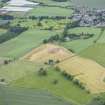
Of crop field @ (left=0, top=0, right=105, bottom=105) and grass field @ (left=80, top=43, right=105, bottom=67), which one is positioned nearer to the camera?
crop field @ (left=0, top=0, right=105, bottom=105)

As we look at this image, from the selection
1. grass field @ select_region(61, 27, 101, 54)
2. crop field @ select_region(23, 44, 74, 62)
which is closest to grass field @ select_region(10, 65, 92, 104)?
crop field @ select_region(23, 44, 74, 62)

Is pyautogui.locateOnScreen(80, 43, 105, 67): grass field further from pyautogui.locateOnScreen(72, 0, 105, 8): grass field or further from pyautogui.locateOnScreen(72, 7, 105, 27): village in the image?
pyautogui.locateOnScreen(72, 0, 105, 8): grass field

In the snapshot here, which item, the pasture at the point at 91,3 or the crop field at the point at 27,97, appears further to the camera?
the pasture at the point at 91,3

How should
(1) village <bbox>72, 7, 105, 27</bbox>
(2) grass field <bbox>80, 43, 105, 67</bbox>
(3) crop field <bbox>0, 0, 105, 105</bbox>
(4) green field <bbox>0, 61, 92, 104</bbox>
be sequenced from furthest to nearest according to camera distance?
1. (1) village <bbox>72, 7, 105, 27</bbox>
2. (2) grass field <bbox>80, 43, 105, 67</bbox>
3. (3) crop field <bbox>0, 0, 105, 105</bbox>
4. (4) green field <bbox>0, 61, 92, 104</bbox>

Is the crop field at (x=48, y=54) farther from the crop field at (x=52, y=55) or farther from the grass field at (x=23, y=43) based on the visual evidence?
the grass field at (x=23, y=43)

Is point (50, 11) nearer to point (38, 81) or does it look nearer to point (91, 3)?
point (91, 3)

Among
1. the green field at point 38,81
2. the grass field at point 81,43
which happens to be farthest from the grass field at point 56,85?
the grass field at point 81,43

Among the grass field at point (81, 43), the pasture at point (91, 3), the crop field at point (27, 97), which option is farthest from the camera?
the pasture at point (91, 3)

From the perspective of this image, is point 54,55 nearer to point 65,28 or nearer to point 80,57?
point 80,57
